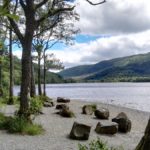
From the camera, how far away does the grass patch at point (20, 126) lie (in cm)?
1938

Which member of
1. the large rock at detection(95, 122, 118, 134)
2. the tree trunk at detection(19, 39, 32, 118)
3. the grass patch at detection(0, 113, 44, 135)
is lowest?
the large rock at detection(95, 122, 118, 134)

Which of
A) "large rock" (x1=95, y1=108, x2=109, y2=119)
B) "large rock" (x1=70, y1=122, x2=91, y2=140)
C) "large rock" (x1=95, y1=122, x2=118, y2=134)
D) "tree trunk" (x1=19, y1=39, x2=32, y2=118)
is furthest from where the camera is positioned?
"large rock" (x1=95, y1=108, x2=109, y2=119)

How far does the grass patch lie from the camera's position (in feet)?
63.6

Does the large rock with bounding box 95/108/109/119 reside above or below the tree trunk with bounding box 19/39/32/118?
below

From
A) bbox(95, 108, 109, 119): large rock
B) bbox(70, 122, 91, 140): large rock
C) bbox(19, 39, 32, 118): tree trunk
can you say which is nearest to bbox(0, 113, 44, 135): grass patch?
bbox(19, 39, 32, 118): tree trunk

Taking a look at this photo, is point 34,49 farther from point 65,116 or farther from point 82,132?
point 82,132

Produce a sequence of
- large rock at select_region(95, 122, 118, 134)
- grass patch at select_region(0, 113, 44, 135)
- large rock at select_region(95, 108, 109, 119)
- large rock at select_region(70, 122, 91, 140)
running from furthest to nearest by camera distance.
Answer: large rock at select_region(95, 108, 109, 119), large rock at select_region(95, 122, 118, 134), grass patch at select_region(0, 113, 44, 135), large rock at select_region(70, 122, 91, 140)

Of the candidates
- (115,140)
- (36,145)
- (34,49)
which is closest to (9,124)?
(36,145)

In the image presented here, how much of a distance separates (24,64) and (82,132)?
5227 mm

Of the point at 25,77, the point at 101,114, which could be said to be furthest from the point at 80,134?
the point at 101,114

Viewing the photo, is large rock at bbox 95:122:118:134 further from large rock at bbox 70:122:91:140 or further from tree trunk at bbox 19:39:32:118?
tree trunk at bbox 19:39:32:118

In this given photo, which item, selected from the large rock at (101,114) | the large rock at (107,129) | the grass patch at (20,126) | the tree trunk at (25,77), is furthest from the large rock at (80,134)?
the large rock at (101,114)

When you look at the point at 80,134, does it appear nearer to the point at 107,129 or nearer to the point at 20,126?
the point at 107,129

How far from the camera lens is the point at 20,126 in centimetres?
1947
